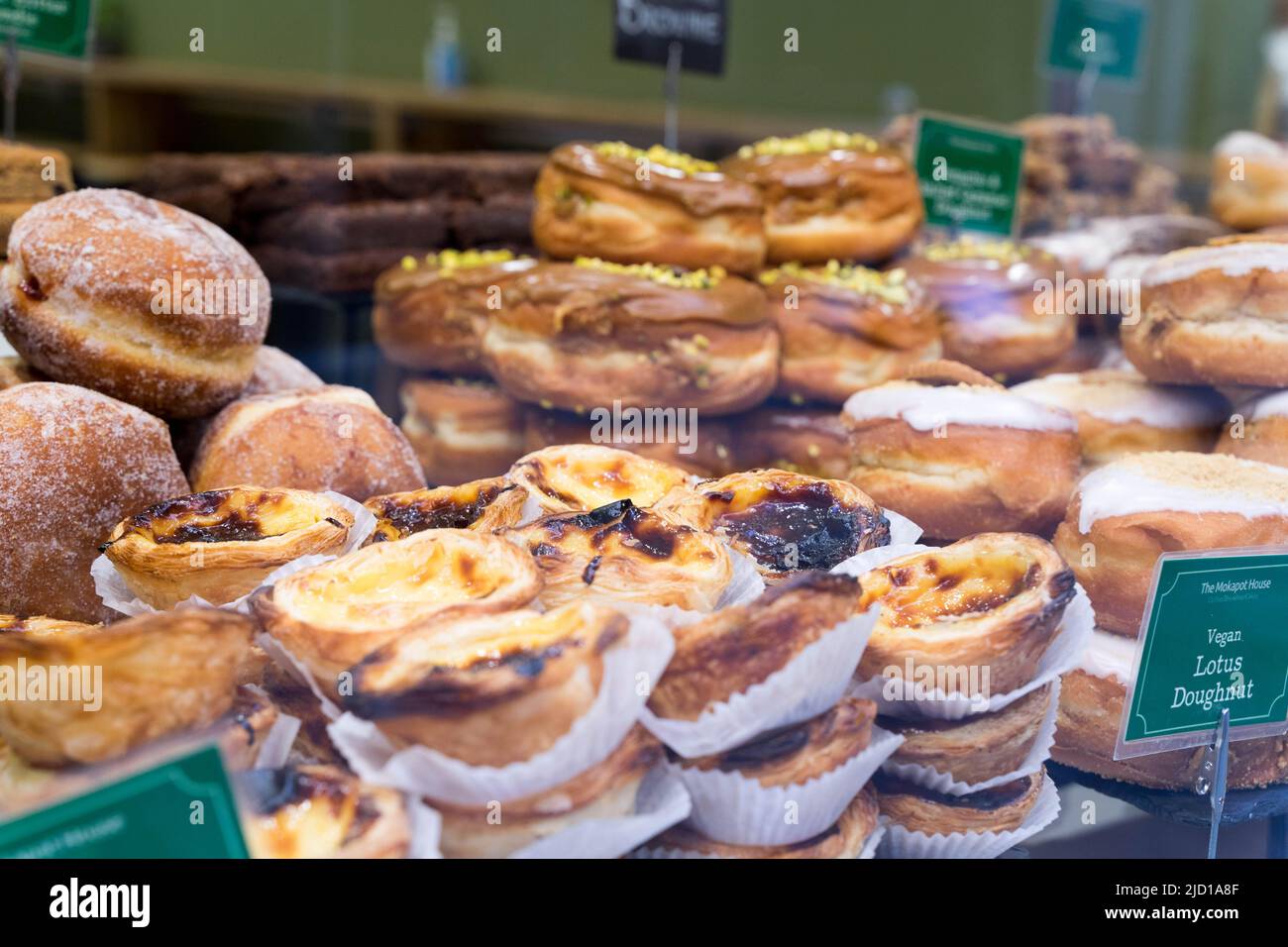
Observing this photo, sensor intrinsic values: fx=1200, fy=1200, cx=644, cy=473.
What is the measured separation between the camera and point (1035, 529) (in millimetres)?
1928

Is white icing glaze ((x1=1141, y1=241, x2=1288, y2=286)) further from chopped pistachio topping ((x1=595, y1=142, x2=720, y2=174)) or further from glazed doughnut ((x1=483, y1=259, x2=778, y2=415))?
chopped pistachio topping ((x1=595, y1=142, x2=720, y2=174))

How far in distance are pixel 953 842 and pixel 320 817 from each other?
0.64m

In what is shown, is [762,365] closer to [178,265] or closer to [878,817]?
[178,265]

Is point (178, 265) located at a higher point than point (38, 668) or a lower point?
higher

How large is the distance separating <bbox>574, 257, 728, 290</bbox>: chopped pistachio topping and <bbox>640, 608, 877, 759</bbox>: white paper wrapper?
1.38 metres

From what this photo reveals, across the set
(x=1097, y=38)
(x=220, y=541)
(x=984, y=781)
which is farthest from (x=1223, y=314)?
(x=1097, y=38)

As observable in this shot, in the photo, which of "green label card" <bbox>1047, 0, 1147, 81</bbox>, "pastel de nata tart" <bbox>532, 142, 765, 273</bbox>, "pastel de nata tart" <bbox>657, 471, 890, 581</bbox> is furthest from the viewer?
"green label card" <bbox>1047, 0, 1147, 81</bbox>

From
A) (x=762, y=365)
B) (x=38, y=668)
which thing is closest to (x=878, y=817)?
(x=38, y=668)

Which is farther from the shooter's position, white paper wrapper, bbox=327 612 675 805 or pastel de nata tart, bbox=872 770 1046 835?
pastel de nata tart, bbox=872 770 1046 835

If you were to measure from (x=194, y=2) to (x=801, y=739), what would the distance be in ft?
9.30

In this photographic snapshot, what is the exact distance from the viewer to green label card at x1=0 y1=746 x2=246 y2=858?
88 cm

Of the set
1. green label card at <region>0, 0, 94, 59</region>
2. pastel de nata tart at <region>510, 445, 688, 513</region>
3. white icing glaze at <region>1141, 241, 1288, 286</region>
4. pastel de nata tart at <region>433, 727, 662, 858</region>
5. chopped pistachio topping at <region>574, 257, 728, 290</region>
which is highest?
green label card at <region>0, 0, 94, 59</region>

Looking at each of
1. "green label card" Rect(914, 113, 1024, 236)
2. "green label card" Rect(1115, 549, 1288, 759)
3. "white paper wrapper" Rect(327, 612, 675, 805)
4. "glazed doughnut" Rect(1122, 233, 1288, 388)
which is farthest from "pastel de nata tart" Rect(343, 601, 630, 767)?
"green label card" Rect(914, 113, 1024, 236)

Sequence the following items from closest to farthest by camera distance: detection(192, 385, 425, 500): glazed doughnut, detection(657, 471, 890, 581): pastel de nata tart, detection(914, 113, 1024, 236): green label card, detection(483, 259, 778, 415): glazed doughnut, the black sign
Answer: detection(657, 471, 890, 581): pastel de nata tart < detection(192, 385, 425, 500): glazed doughnut < detection(483, 259, 778, 415): glazed doughnut < the black sign < detection(914, 113, 1024, 236): green label card
